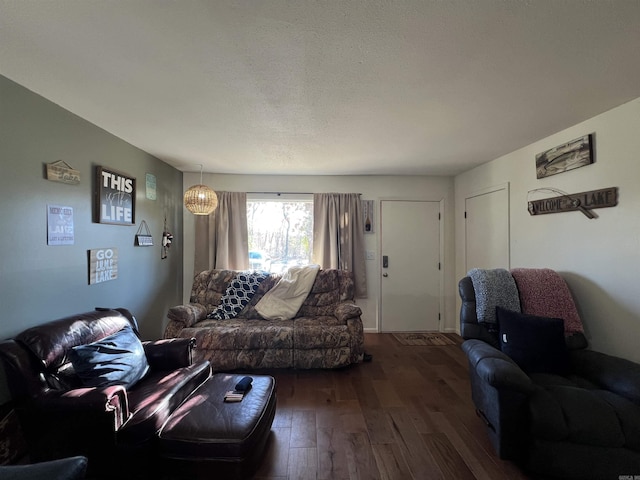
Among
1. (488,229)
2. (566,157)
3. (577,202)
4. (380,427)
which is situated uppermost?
(566,157)

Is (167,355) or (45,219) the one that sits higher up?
(45,219)

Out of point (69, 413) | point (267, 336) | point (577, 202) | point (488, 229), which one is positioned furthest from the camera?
point (488, 229)

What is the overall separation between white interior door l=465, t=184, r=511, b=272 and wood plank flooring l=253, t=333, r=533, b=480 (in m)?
1.36

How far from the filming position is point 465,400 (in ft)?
7.59

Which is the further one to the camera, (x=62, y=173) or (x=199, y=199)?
(x=199, y=199)

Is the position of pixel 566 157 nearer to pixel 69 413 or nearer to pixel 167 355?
pixel 167 355

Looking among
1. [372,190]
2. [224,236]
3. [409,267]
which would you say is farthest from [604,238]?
[224,236]

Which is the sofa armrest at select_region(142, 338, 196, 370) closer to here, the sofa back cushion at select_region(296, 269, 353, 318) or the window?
the sofa back cushion at select_region(296, 269, 353, 318)

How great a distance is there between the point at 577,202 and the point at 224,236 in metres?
4.00

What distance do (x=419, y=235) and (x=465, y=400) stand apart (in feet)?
7.74

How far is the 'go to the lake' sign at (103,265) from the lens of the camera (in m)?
2.28

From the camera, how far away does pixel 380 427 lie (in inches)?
78.2

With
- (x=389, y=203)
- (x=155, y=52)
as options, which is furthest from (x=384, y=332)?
(x=155, y=52)

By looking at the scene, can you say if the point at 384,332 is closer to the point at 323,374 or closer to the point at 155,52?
the point at 323,374
